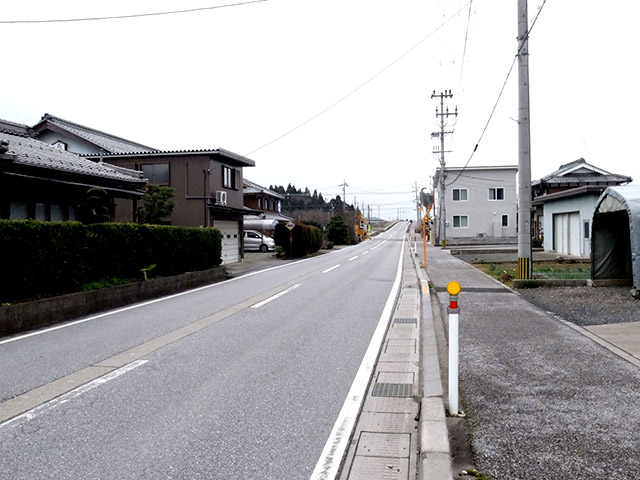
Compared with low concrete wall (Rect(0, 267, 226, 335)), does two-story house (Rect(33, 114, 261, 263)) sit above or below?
above

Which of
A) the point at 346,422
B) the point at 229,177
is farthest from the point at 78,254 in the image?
the point at 229,177

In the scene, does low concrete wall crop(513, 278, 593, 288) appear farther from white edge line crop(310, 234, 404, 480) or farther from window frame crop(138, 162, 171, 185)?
window frame crop(138, 162, 171, 185)

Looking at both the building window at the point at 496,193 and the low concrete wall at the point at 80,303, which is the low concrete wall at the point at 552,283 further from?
the building window at the point at 496,193

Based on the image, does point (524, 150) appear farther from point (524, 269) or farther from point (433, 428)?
point (433, 428)

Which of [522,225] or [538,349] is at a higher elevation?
[522,225]

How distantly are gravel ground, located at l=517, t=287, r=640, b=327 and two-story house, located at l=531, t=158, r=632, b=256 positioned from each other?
22.6ft

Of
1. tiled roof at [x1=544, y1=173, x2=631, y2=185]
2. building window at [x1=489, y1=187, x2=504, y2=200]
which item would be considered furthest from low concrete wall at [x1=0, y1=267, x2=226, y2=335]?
building window at [x1=489, y1=187, x2=504, y2=200]

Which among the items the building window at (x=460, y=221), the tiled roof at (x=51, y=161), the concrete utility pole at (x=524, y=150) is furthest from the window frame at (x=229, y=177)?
the building window at (x=460, y=221)

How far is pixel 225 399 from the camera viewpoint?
5.32 m

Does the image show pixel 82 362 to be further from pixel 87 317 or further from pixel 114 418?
pixel 87 317

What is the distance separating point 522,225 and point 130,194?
13510 mm

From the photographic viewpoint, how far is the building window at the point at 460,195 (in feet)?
177

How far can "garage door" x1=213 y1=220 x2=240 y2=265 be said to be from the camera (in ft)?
93.8

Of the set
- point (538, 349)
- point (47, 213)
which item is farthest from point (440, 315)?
point (47, 213)
